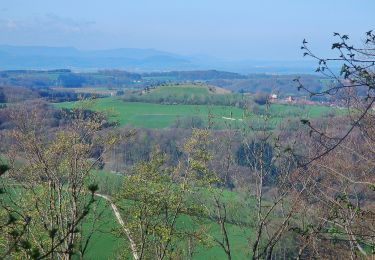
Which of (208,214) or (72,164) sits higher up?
(72,164)

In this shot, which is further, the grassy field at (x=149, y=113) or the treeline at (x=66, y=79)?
the treeline at (x=66, y=79)

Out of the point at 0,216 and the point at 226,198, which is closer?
the point at 0,216

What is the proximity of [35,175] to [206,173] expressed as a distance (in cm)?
370

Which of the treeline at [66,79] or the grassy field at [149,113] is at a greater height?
the treeline at [66,79]

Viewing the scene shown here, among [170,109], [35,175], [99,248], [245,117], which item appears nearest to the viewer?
[35,175]

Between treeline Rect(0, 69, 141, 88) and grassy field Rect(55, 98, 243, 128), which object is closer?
grassy field Rect(55, 98, 243, 128)

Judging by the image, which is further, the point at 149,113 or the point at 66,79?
the point at 66,79

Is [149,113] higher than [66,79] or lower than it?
lower

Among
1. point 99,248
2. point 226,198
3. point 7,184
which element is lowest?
point 99,248

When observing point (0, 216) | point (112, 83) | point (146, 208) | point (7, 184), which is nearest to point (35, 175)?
point (7, 184)

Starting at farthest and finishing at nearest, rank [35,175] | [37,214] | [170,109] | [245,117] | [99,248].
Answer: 1. [170,109]
2. [99,248]
3. [245,117]
4. [35,175]
5. [37,214]

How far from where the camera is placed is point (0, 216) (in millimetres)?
8820

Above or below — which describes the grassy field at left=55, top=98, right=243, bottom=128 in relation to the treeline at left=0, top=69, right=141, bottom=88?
below

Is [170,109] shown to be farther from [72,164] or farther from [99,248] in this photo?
[72,164]
